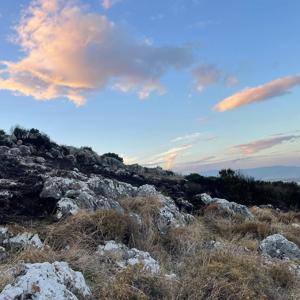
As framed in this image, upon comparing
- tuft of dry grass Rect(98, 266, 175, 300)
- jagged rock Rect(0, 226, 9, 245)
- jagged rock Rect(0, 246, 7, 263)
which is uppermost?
jagged rock Rect(0, 226, 9, 245)

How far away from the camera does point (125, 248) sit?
6.87 meters

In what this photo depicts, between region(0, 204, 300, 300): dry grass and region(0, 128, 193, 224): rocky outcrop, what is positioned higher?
region(0, 128, 193, 224): rocky outcrop

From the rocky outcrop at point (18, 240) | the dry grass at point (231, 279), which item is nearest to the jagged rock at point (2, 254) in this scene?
the rocky outcrop at point (18, 240)

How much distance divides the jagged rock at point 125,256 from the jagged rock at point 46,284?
102 cm

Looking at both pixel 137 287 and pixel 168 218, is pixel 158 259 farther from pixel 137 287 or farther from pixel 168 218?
pixel 168 218

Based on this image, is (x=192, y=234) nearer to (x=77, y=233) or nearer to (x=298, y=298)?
(x=77, y=233)

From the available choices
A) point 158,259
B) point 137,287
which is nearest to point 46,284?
point 137,287

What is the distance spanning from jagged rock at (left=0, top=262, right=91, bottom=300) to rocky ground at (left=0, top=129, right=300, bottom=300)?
0.01m

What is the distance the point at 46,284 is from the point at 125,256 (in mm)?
2111

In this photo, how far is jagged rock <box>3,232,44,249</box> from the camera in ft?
20.7

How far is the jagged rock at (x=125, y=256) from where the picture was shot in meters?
5.91

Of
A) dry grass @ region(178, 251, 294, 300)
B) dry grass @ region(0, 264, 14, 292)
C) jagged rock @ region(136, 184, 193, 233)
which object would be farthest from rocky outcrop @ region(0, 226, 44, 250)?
jagged rock @ region(136, 184, 193, 233)

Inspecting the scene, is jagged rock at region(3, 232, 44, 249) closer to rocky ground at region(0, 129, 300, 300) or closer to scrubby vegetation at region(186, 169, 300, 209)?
A: rocky ground at region(0, 129, 300, 300)

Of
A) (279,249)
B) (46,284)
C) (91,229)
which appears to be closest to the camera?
(46,284)
